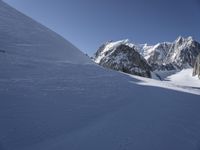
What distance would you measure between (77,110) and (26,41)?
25.9 feet

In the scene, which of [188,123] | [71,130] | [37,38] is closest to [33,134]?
[71,130]

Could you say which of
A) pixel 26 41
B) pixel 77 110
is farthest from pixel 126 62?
pixel 77 110

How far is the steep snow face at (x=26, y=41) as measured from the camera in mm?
12733

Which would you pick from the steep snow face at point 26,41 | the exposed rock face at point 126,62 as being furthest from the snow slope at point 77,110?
the exposed rock face at point 126,62

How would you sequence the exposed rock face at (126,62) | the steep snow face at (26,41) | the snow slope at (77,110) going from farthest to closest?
the exposed rock face at (126,62), the steep snow face at (26,41), the snow slope at (77,110)

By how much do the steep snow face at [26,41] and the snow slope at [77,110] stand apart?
88mm

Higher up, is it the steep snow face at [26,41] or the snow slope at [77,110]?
the steep snow face at [26,41]

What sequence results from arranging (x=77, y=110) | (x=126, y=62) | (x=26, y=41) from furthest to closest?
(x=126, y=62)
(x=26, y=41)
(x=77, y=110)

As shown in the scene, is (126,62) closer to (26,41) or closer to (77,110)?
(26,41)

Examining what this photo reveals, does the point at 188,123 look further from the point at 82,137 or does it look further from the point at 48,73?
the point at 48,73

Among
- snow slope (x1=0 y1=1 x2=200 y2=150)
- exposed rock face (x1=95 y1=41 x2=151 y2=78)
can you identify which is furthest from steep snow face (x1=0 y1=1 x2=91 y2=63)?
exposed rock face (x1=95 y1=41 x2=151 y2=78)

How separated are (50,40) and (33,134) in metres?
11.4

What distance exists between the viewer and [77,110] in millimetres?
7926

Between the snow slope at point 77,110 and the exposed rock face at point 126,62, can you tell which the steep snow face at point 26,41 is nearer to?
the snow slope at point 77,110
